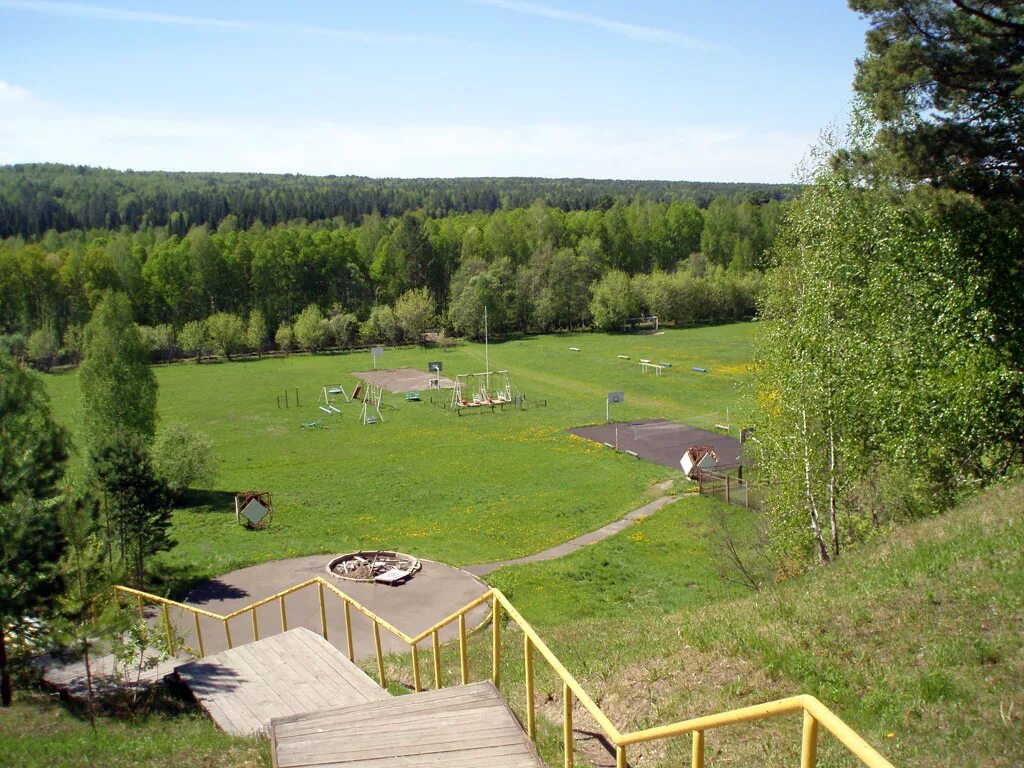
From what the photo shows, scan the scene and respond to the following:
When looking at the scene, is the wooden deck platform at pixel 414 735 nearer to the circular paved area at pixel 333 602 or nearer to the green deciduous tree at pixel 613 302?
the circular paved area at pixel 333 602

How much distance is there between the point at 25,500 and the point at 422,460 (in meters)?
27.4

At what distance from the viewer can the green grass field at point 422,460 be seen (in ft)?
89.2

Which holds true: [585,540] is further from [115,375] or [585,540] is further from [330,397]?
[330,397]

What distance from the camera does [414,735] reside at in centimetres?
682

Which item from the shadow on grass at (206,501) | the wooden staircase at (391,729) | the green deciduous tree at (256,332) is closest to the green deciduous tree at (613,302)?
the green deciduous tree at (256,332)

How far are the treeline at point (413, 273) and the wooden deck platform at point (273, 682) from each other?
252 feet

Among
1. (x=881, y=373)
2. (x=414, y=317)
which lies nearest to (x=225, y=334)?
(x=414, y=317)

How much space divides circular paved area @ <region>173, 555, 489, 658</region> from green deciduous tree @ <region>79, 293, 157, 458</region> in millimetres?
12893

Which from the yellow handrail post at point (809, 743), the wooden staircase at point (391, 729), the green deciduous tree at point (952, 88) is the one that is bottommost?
the wooden staircase at point (391, 729)

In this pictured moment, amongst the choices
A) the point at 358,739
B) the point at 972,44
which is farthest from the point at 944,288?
the point at 358,739

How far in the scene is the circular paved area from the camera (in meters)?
18.0

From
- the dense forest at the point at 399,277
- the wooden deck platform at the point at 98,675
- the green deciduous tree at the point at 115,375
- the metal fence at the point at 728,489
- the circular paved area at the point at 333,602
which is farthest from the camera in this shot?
the dense forest at the point at 399,277

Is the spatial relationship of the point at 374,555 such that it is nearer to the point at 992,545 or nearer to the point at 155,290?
the point at 992,545

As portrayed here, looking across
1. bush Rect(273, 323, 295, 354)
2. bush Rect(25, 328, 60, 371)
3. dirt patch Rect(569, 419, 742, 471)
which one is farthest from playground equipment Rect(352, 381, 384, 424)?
bush Rect(25, 328, 60, 371)
